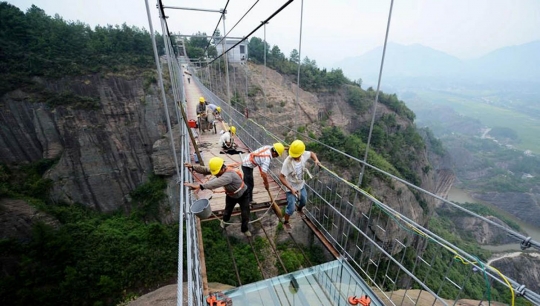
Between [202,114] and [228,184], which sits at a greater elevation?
[202,114]

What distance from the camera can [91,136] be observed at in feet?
82.5

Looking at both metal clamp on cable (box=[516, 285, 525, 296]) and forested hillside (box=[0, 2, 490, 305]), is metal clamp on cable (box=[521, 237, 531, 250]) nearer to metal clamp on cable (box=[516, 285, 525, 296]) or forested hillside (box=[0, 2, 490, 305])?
metal clamp on cable (box=[516, 285, 525, 296])

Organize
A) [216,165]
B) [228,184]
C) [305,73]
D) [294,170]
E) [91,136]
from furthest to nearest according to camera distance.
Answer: [305,73] < [91,136] < [294,170] < [228,184] < [216,165]

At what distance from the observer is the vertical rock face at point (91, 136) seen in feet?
77.2

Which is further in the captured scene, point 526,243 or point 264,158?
point 264,158

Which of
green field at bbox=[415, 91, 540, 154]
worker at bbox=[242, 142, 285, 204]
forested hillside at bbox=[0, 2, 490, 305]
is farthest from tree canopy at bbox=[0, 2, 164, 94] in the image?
green field at bbox=[415, 91, 540, 154]

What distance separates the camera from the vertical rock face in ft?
77.2

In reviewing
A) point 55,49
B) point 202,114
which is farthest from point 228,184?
point 55,49

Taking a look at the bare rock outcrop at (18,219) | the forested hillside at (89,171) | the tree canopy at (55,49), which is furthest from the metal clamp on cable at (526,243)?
the tree canopy at (55,49)

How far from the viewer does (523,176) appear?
2662 inches

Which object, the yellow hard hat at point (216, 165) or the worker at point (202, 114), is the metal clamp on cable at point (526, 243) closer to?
the yellow hard hat at point (216, 165)

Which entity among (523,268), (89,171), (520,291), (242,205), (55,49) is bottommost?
(523,268)

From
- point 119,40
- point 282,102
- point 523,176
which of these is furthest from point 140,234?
point 523,176

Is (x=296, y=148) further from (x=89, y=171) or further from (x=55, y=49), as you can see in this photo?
(x=55, y=49)
